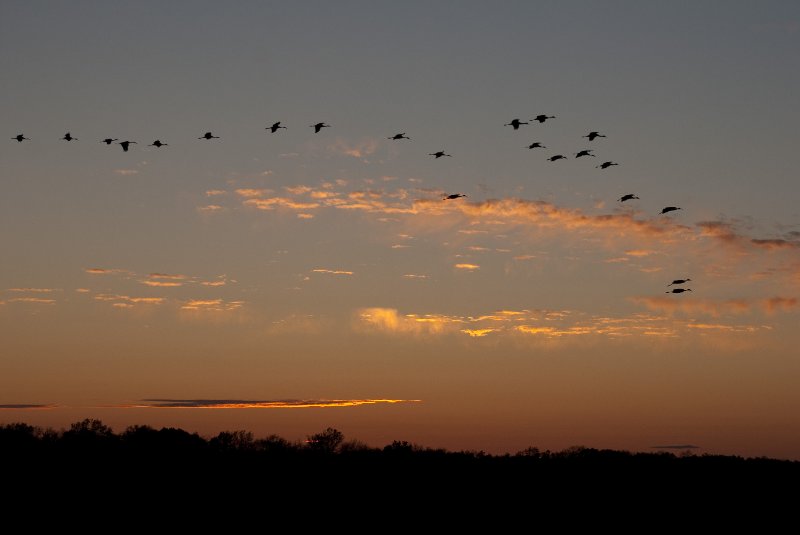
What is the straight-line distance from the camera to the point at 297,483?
139m

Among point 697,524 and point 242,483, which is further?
point 242,483

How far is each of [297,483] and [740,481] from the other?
64.2m

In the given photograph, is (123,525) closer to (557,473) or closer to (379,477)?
(379,477)

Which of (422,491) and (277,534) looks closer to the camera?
(277,534)

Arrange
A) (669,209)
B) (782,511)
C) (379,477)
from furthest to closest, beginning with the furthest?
(379,477) < (782,511) < (669,209)

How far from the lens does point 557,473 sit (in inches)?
6196

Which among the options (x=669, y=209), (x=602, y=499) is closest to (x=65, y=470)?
(x=602, y=499)

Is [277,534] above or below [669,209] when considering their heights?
below

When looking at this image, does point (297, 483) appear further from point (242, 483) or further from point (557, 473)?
point (557, 473)

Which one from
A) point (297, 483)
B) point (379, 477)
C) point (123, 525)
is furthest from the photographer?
point (379, 477)

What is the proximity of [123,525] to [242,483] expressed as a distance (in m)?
28.9

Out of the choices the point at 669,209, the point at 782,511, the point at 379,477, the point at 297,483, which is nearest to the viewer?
the point at 669,209


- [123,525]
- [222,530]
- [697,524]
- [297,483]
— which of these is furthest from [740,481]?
[123,525]

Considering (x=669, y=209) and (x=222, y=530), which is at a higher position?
(x=669, y=209)
